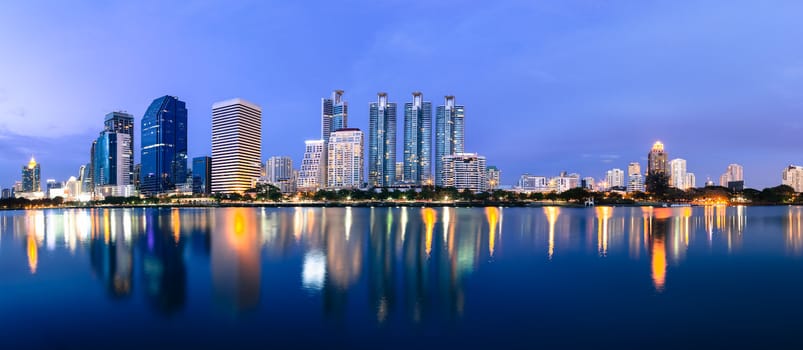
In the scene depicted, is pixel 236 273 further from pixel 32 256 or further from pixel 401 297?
pixel 32 256

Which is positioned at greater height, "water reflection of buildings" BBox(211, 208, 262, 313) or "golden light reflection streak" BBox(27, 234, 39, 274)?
"water reflection of buildings" BBox(211, 208, 262, 313)

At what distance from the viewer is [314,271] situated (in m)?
21.3

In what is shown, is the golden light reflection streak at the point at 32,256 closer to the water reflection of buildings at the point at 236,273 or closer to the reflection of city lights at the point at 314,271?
the water reflection of buildings at the point at 236,273

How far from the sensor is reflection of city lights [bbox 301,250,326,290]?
1853cm

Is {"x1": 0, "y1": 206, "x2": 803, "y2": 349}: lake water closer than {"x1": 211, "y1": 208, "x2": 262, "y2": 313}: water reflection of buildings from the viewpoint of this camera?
Yes

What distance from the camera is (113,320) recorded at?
13.8 m

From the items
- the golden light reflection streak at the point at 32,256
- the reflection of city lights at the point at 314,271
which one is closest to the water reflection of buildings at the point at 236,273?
the reflection of city lights at the point at 314,271

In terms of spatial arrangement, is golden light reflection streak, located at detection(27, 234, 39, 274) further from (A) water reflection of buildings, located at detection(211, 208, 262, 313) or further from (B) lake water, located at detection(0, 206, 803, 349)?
(A) water reflection of buildings, located at detection(211, 208, 262, 313)

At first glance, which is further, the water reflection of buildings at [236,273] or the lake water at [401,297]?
the water reflection of buildings at [236,273]

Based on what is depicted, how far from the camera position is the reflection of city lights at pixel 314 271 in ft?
60.8

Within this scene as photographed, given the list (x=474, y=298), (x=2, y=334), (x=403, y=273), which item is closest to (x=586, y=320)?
(x=474, y=298)

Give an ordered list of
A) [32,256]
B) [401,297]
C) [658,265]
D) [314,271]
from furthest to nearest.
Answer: [32,256] → [658,265] → [314,271] → [401,297]

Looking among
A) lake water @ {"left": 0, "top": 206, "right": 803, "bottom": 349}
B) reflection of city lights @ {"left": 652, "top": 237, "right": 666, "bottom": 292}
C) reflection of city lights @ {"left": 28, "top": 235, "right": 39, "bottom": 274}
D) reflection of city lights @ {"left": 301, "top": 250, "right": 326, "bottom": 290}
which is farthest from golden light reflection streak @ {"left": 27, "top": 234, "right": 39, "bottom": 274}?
reflection of city lights @ {"left": 652, "top": 237, "right": 666, "bottom": 292}

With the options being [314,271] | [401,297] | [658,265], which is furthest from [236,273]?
[658,265]
